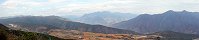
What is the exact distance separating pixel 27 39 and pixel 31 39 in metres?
1.64

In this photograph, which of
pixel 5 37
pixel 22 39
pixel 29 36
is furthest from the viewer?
pixel 5 37

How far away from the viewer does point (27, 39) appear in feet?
251

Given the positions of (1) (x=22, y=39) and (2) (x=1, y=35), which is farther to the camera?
(2) (x=1, y=35)

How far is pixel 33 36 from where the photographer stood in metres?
78.5

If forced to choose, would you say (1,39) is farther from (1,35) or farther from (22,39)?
(22,39)

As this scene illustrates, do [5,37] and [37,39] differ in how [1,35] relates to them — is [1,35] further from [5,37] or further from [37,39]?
[37,39]

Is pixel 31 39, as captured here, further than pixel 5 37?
No

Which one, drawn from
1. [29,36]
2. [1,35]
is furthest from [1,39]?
[29,36]

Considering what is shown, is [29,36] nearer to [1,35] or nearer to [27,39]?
[27,39]

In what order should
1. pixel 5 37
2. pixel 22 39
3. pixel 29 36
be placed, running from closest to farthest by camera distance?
pixel 22 39 < pixel 29 36 < pixel 5 37

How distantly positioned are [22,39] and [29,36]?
485cm

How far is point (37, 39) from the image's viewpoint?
7731 cm

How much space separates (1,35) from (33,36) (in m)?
8.25

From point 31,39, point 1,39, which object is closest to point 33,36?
point 31,39
